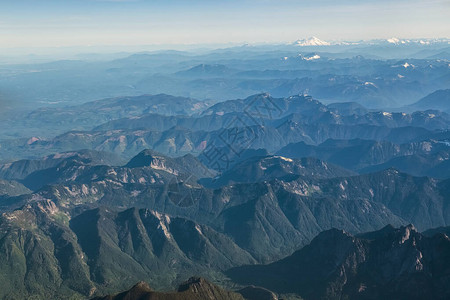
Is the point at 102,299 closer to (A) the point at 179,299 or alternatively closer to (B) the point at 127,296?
(B) the point at 127,296

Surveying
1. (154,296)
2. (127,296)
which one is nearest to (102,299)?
(127,296)

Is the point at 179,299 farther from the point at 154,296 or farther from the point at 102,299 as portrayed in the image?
the point at 102,299

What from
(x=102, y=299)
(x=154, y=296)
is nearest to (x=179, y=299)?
(x=154, y=296)
